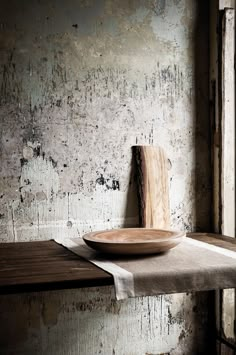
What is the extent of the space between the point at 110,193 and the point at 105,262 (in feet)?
2.28

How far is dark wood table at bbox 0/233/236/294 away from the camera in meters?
1.56

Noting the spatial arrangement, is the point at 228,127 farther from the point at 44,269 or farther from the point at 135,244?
the point at 44,269

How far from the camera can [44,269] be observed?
1740 mm

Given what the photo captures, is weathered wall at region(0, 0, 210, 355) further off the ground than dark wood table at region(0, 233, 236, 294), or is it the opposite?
weathered wall at region(0, 0, 210, 355)

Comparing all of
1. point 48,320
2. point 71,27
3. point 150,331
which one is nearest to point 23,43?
point 71,27

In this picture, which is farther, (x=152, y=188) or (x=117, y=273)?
(x=152, y=188)

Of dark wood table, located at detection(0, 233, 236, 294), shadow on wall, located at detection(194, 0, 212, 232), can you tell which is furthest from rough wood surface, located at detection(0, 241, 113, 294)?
shadow on wall, located at detection(194, 0, 212, 232)

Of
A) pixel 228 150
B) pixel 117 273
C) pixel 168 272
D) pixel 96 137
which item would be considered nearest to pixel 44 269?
pixel 117 273

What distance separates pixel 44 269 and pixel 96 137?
891 mm

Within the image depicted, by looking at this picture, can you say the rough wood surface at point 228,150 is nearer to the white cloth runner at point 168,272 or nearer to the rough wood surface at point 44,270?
the white cloth runner at point 168,272

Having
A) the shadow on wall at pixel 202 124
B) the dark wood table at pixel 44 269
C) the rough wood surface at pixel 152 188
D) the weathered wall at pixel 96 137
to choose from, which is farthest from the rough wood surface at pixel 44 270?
the shadow on wall at pixel 202 124

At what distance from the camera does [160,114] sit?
8.36 feet

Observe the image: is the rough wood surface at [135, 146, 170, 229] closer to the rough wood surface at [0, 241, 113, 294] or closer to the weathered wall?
the weathered wall

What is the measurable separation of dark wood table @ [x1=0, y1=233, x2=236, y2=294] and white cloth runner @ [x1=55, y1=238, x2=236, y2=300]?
0.06 meters
